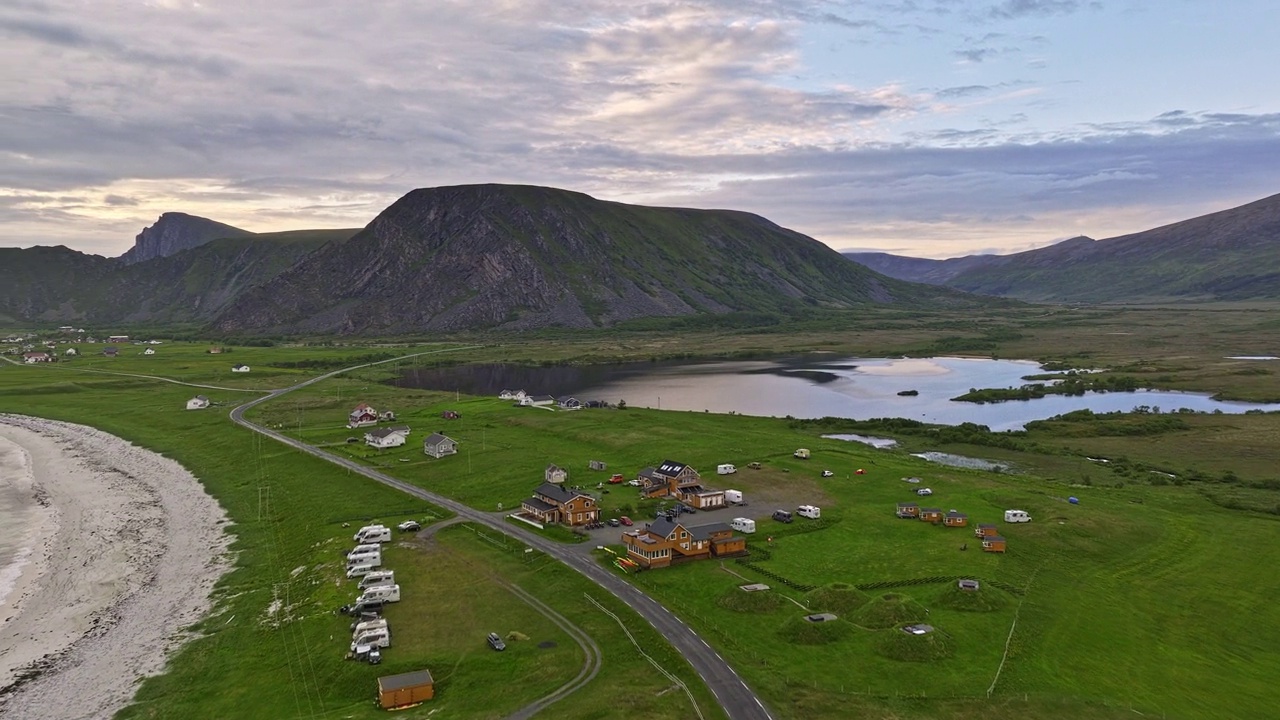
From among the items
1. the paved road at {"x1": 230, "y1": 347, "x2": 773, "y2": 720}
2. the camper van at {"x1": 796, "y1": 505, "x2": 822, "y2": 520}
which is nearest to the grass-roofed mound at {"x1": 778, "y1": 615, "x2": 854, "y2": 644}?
the paved road at {"x1": 230, "y1": 347, "x2": 773, "y2": 720}

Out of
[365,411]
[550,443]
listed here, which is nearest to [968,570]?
[550,443]

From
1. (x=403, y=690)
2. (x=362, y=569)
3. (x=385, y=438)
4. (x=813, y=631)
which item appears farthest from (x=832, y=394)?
(x=403, y=690)

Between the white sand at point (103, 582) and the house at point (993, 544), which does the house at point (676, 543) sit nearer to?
the house at point (993, 544)

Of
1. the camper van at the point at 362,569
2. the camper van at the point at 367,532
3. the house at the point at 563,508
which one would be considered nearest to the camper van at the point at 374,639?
the camper van at the point at 362,569

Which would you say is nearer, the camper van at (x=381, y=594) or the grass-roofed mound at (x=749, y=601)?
the grass-roofed mound at (x=749, y=601)

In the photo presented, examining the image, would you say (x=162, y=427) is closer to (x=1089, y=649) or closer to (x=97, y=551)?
(x=97, y=551)

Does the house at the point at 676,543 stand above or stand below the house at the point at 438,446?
below
